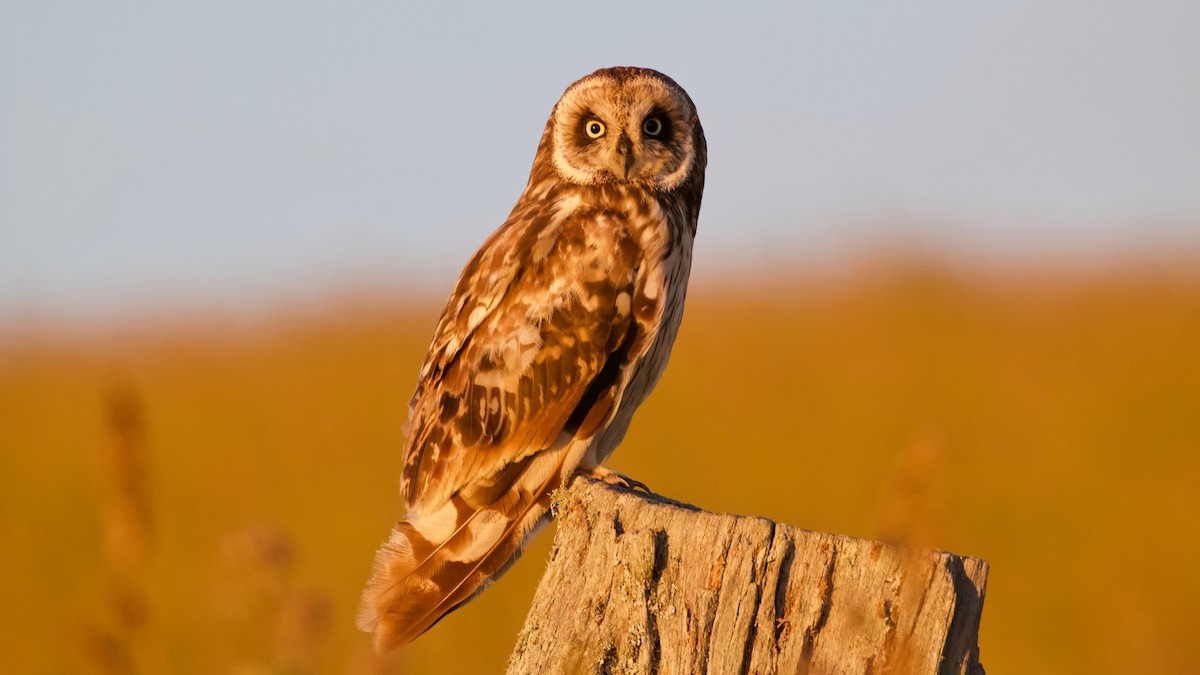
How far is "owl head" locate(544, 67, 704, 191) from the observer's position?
5.09m

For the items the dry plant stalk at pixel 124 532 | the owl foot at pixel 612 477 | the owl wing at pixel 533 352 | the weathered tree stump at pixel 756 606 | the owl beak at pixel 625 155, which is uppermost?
the owl beak at pixel 625 155

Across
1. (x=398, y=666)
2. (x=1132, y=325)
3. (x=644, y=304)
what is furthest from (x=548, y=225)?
(x=1132, y=325)

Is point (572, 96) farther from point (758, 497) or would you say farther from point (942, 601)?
point (758, 497)

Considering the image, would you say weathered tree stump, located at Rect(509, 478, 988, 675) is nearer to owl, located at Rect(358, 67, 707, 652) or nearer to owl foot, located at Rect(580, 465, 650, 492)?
owl foot, located at Rect(580, 465, 650, 492)

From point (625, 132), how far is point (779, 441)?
378 inches

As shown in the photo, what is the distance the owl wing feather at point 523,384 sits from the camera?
4613 millimetres

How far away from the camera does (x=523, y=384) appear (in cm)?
466

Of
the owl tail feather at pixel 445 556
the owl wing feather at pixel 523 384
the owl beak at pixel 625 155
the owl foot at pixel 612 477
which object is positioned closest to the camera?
the owl tail feather at pixel 445 556

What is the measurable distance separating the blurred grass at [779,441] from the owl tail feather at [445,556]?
3.74 meters

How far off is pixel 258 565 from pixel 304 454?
12.4 meters

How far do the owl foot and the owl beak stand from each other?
1.19 metres

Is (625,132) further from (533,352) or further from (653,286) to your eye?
(533,352)

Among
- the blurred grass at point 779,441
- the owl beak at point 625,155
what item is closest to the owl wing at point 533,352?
the owl beak at point 625,155

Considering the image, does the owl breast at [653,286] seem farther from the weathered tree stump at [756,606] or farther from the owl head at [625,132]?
the weathered tree stump at [756,606]
